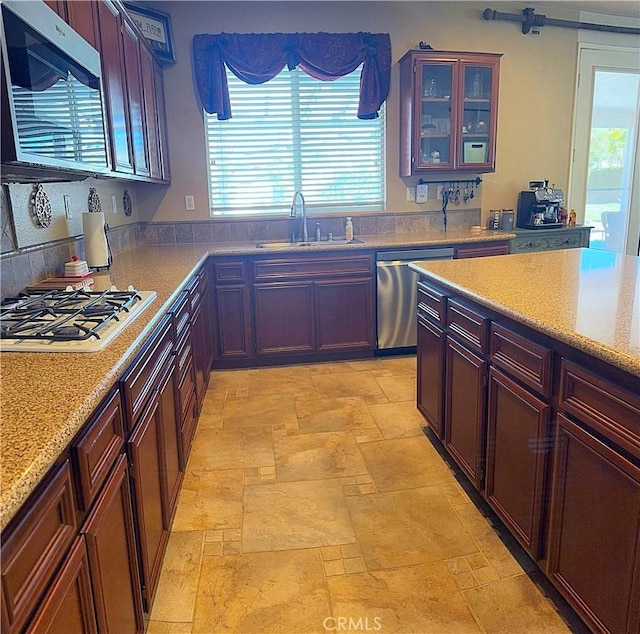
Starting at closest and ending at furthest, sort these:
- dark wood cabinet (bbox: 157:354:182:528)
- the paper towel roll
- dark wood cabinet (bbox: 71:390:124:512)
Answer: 1. dark wood cabinet (bbox: 71:390:124:512)
2. dark wood cabinet (bbox: 157:354:182:528)
3. the paper towel roll

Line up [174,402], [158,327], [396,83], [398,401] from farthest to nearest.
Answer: [396,83]
[398,401]
[174,402]
[158,327]

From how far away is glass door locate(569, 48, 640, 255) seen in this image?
468cm

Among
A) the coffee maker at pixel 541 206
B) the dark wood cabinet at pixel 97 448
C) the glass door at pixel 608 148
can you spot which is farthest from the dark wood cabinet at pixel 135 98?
the glass door at pixel 608 148

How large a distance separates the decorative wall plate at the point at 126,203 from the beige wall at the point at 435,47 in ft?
0.84

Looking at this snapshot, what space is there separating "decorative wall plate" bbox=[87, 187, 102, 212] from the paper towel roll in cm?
48

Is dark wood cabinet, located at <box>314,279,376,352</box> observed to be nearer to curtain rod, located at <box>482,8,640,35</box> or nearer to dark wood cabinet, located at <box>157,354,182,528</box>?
dark wood cabinet, located at <box>157,354,182,528</box>

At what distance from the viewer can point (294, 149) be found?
427cm

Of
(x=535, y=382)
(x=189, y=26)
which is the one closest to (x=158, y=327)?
(x=535, y=382)

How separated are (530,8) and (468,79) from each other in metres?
0.95

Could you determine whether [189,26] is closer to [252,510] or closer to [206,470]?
[206,470]

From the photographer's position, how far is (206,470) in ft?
8.13

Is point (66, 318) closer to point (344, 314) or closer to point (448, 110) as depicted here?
point (344, 314)

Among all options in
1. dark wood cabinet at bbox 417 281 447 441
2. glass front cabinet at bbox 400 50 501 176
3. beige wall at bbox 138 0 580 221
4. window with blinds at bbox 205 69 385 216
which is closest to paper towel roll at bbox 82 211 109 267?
dark wood cabinet at bbox 417 281 447 441

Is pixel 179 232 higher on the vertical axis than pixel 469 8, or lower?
lower
